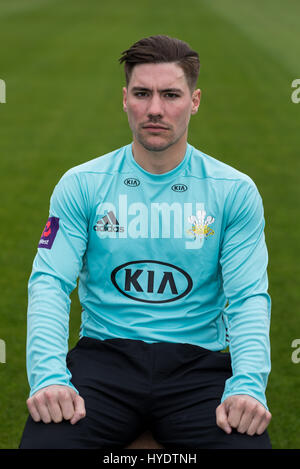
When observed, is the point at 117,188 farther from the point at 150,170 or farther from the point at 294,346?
the point at 294,346

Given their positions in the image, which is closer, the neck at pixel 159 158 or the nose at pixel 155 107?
the nose at pixel 155 107

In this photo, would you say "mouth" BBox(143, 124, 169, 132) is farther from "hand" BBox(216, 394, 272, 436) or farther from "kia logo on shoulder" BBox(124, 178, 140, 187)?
"hand" BBox(216, 394, 272, 436)

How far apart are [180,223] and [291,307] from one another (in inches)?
127

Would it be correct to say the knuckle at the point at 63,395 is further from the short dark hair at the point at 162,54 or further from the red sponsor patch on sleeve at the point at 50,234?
the short dark hair at the point at 162,54

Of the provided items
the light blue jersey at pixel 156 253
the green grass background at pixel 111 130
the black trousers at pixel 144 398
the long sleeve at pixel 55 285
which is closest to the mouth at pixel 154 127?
the light blue jersey at pixel 156 253

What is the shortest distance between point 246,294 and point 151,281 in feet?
1.43

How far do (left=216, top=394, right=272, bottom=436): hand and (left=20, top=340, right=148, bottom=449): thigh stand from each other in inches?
15.5

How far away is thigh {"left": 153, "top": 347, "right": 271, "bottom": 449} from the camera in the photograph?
264 cm

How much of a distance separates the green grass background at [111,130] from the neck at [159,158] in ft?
6.47

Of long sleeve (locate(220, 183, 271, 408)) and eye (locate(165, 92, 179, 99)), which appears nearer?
long sleeve (locate(220, 183, 271, 408))

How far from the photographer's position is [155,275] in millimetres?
3104

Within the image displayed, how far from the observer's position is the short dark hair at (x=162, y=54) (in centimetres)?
315

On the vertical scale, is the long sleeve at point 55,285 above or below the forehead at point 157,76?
below

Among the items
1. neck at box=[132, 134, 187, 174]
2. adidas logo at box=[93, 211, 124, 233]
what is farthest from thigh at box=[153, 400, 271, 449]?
neck at box=[132, 134, 187, 174]
